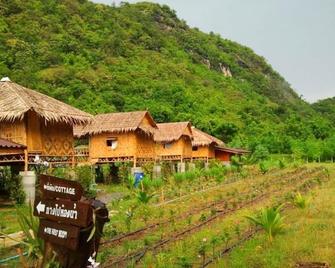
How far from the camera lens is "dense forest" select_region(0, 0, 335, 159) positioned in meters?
43.6

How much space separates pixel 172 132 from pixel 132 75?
18246 mm

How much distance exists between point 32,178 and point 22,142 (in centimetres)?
213

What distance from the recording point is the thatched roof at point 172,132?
112 ft

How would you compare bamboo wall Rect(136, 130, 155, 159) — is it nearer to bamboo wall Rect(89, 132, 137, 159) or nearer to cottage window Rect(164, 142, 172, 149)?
bamboo wall Rect(89, 132, 137, 159)

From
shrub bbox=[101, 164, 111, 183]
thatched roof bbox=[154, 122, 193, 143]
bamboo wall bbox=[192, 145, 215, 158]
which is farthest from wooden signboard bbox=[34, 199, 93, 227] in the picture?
bamboo wall bbox=[192, 145, 215, 158]

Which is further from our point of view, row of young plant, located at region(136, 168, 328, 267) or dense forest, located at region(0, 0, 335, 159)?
dense forest, located at region(0, 0, 335, 159)

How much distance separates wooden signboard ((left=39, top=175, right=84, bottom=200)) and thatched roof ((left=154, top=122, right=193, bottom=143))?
28.1m

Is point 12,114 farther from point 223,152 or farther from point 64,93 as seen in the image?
point 223,152

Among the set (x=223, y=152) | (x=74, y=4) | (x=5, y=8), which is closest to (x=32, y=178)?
(x=223, y=152)

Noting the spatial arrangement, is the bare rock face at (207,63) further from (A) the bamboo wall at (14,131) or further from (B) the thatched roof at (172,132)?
(A) the bamboo wall at (14,131)

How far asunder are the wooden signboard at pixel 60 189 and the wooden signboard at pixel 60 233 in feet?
1.03

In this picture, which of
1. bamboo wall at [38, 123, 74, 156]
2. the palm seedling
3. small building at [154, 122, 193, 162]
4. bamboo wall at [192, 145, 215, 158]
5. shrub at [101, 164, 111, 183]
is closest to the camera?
the palm seedling

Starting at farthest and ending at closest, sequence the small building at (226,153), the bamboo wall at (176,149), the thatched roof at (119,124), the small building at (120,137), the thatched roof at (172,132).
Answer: the small building at (226,153) → the bamboo wall at (176,149) → the thatched roof at (172,132) → the small building at (120,137) → the thatched roof at (119,124)

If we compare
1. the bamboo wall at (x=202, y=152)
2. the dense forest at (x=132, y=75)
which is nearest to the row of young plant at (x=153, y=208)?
the bamboo wall at (x=202, y=152)
